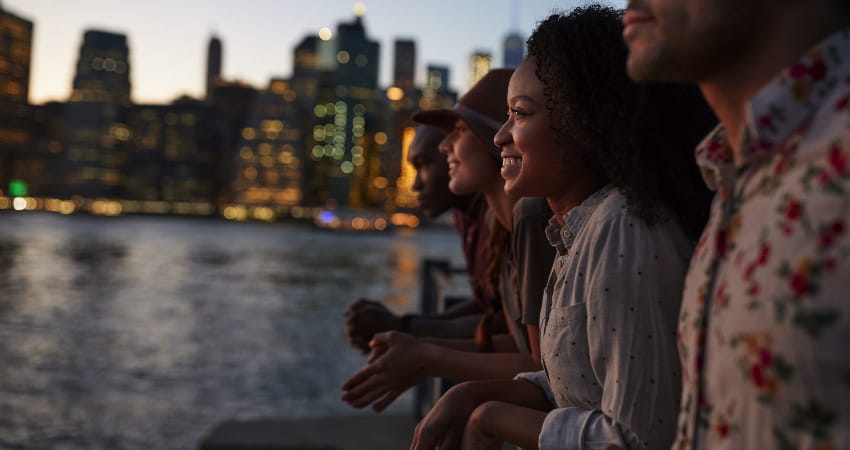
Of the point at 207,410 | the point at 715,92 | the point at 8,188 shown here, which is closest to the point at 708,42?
the point at 715,92

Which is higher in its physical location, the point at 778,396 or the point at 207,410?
the point at 778,396

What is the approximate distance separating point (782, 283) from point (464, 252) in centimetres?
333

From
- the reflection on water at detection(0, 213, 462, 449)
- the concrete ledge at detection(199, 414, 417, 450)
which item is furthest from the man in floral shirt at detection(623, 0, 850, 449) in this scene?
Result: the reflection on water at detection(0, 213, 462, 449)

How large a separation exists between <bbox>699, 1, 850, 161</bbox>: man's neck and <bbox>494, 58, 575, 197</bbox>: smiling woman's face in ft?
2.59

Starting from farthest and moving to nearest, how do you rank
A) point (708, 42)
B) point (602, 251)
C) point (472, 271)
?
point (472, 271) < point (602, 251) < point (708, 42)

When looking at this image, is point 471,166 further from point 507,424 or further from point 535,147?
point 507,424

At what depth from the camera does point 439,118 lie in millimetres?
3451

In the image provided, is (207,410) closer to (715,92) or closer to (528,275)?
(528,275)

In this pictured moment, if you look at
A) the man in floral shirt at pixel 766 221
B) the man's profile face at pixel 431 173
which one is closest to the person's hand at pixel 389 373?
the man in floral shirt at pixel 766 221

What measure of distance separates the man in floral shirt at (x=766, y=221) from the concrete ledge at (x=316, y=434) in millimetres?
5538

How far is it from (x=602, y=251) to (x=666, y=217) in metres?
0.15

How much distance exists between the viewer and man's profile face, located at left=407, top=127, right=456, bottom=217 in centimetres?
446

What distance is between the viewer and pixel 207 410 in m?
12.5

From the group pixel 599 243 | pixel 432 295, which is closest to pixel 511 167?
pixel 599 243
